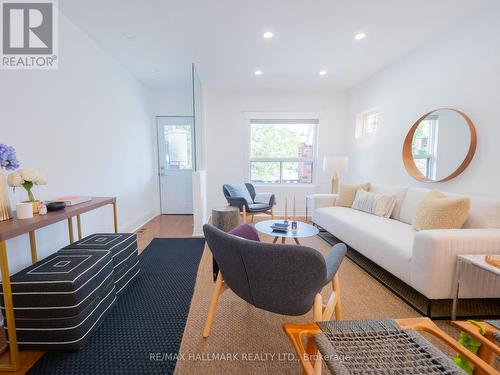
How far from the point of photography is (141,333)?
1.54 m

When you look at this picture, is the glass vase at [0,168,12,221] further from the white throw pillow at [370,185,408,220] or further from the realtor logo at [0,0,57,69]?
the white throw pillow at [370,185,408,220]

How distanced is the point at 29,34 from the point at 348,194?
4171 mm

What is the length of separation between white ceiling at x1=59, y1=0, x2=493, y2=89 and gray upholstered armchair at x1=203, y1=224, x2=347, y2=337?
221cm

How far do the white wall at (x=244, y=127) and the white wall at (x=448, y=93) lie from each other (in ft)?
2.90

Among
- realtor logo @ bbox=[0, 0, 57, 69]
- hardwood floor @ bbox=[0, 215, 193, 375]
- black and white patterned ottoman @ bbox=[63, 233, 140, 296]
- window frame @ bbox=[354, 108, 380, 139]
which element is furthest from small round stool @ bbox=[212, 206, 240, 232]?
window frame @ bbox=[354, 108, 380, 139]

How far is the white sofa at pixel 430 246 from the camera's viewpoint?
1619 millimetres

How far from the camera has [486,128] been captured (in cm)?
222

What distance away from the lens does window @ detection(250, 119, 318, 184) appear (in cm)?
490

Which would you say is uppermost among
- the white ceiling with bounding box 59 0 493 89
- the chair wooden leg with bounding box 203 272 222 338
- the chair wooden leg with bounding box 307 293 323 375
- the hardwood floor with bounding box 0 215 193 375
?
the white ceiling with bounding box 59 0 493 89

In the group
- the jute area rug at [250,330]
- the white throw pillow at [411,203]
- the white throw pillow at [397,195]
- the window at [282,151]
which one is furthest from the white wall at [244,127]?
the jute area rug at [250,330]

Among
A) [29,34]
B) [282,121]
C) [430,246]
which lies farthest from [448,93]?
[29,34]

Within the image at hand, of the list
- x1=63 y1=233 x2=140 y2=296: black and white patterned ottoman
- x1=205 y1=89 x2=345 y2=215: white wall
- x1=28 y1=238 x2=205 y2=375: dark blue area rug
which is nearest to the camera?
x1=28 y1=238 x2=205 y2=375: dark blue area rug

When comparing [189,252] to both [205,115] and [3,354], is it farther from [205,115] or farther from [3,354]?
[205,115]

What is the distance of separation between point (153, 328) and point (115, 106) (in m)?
3.09
